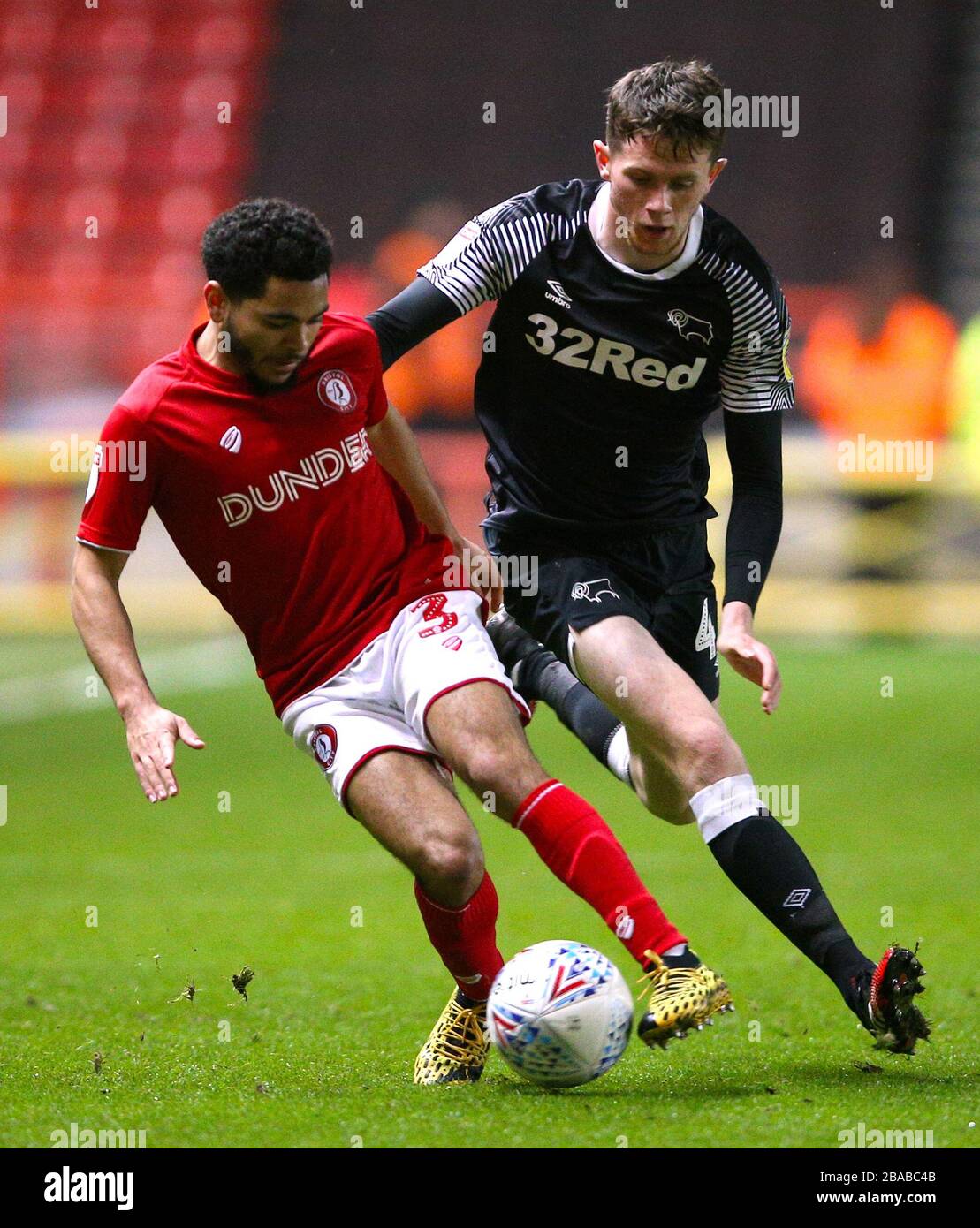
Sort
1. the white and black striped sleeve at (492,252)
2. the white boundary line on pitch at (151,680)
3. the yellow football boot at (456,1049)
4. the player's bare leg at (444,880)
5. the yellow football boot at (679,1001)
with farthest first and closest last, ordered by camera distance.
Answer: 1. the white boundary line on pitch at (151,680)
2. the white and black striped sleeve at (492,252)
3. the yellow football boot at (456,1049)
4. the player's bare leg at (444,880)
5. the yellow football boot at (679,1001)

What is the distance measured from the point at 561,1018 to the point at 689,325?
175 cm

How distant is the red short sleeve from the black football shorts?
3.55 feet

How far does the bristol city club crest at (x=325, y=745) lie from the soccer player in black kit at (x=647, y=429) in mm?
632

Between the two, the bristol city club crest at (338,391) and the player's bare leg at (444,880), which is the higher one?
the bristol city club crest at (338,391)

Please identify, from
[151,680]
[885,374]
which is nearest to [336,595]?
[151,680]

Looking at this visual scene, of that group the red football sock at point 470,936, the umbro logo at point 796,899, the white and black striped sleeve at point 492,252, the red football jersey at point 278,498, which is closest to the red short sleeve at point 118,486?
the red football jersey at point 278,498

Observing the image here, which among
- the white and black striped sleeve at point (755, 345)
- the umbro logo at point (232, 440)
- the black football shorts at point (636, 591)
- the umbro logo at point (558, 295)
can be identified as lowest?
the black football shorts at point (636, 591)

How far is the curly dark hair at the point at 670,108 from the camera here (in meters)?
3.94

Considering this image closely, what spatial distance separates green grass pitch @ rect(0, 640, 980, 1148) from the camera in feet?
11.7

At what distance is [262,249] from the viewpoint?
3834 mm

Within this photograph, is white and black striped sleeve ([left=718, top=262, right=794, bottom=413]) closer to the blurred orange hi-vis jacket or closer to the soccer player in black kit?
the soccer player in black kit

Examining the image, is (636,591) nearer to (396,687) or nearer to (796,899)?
(396,687)

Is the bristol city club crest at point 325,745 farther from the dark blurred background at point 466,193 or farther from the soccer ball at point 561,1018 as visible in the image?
the dark blurred background at point 466,193

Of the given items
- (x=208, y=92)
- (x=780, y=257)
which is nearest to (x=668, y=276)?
(x=780, y=257)
